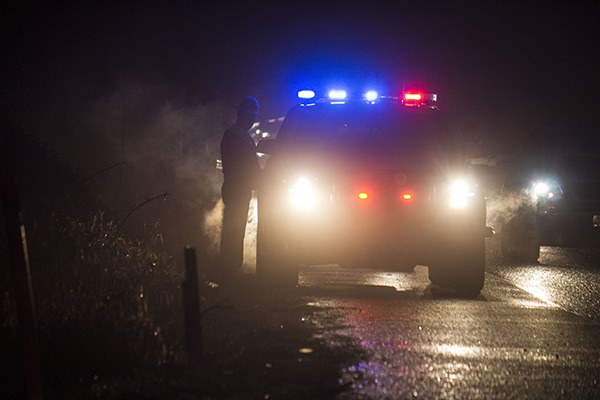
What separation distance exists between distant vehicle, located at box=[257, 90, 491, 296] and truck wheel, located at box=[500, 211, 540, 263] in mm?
5193

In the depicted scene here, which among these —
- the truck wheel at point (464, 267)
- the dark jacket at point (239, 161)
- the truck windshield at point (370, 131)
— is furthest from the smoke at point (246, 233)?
the truck wheel at point (464, 267)

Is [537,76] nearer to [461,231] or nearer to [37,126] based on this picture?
[37,126]

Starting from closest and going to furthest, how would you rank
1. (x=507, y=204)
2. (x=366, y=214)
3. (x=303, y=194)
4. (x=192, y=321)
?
(x=192, y=321)
(x=303, y=194)
(x=366, y=214)
(x=507, y=204)

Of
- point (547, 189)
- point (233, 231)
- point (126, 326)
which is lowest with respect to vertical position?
point (126, 326)

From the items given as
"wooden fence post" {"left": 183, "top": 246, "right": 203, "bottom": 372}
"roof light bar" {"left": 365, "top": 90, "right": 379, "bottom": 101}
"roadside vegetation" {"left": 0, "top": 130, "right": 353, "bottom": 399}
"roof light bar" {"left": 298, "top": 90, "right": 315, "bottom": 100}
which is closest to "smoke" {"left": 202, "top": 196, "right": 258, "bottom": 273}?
"roadside vegetation" {"left": 0, "top": 130, "right": 353, "bottom": 399}

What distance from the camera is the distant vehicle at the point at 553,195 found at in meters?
15.4

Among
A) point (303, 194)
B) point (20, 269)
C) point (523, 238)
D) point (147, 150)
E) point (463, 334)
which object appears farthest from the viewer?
point (147, 150)

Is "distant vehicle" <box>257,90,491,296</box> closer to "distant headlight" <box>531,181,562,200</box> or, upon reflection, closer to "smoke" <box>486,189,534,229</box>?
"smoke" <box>486,189,534,229</box>

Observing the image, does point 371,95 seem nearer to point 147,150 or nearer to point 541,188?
point 541,188

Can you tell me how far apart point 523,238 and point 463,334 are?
7995 mm

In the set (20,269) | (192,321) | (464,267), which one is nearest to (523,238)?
(464,267)

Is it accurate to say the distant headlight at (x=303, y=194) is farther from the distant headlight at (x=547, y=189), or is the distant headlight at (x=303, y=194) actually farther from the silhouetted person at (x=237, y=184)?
the distant headlight at (x=547, y=189)

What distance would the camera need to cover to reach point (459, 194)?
32.7 ft

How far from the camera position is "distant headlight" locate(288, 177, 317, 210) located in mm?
9789
